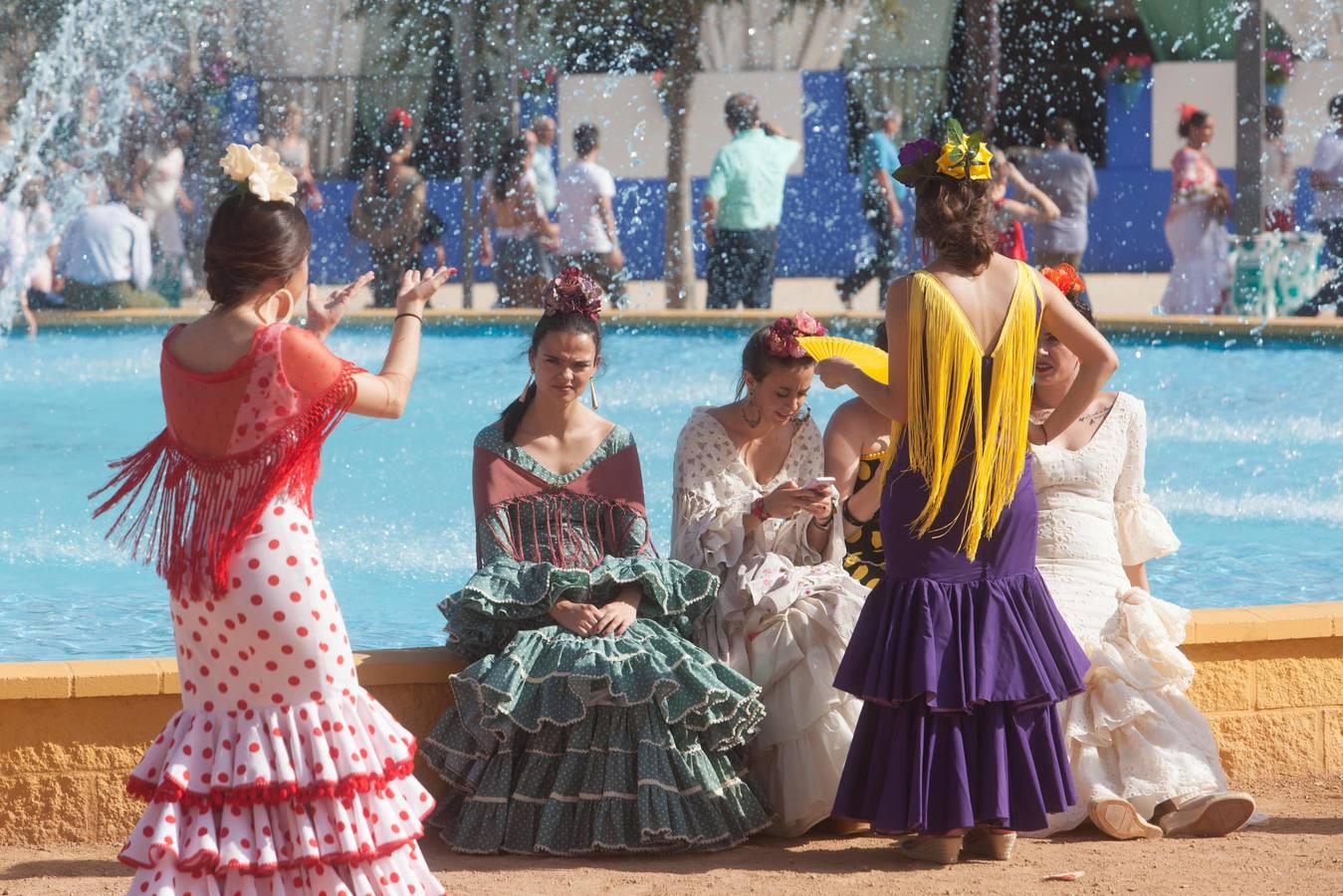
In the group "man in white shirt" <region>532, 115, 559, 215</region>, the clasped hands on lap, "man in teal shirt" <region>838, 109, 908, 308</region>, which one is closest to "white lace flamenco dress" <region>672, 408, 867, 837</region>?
the clasped hands on lap

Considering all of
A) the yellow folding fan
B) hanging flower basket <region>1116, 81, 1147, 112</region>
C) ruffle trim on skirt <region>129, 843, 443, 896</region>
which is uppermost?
hanging flower basket <region>1116, 81, 1147, 112</region>

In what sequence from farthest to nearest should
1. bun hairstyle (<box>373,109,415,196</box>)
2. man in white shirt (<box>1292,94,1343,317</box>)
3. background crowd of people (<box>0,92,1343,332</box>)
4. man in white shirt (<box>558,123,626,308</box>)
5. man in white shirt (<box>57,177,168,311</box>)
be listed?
bun hairstyle (<box>373,109,415,196</box>)
man in white shirt (<box>57,177,168,311</box>)
man in white shirt (<box>1292,94,1343,317</box>)
background crowd of people (<box>0,92,1343,332</box>)
man in white shirt (<box>558,123,626,308</box>)

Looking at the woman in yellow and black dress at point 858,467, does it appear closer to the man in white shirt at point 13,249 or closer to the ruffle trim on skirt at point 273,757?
the ruffle trim on skirt at point 273,757

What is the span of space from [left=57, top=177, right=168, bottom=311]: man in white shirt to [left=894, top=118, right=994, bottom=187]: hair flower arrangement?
11.8 metres

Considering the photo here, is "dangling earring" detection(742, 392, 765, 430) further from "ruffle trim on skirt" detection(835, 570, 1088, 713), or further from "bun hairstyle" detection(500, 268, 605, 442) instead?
"ruffle trim on skirt" detection(835, 570, 1088, 713)

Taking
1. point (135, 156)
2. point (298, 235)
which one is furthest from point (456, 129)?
point (298, 235)

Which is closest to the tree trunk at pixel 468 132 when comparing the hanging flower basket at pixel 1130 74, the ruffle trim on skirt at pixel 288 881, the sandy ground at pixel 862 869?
the hanging flower basket at pixel 1130 74

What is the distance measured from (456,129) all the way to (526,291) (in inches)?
118

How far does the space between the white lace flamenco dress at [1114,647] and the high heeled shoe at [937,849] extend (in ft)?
1.08

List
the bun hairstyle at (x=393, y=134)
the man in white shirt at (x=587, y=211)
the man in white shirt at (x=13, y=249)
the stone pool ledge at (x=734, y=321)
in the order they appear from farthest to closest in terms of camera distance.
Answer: the bun hairstyle at (x=393, y=134)
the man in white shirt at (x=13, y=249)
the man in white shirt at (x=587, y=211)
the stone pool ledge at (x=734, y=321)

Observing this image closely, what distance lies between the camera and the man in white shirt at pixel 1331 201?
13742 mm

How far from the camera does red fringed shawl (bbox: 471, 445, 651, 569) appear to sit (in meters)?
4.47

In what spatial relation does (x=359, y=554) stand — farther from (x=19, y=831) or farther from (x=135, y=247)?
(x=135, y=247)

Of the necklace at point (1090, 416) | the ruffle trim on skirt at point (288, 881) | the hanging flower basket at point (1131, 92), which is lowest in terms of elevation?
the ruffle trim on skirt at point (288, 881)
